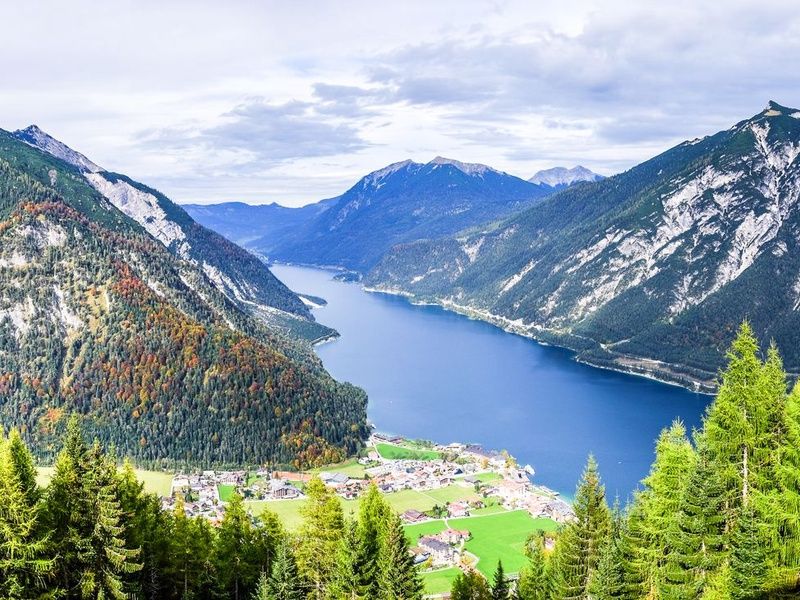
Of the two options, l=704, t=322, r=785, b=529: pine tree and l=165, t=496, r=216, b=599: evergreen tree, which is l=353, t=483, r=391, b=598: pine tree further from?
l=704, t=322, r=785, b=529: pine tree

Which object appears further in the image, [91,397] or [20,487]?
[91,397]

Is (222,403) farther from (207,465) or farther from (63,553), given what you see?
(63,553)

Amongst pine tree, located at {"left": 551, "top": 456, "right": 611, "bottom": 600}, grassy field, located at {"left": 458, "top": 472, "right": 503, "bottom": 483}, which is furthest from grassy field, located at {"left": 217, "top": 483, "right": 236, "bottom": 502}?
pine tree, located at {"left": 551, "top": 456, "right": 611, "bottom": 600}

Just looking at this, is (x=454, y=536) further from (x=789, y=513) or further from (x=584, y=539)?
(x=789, y=513)

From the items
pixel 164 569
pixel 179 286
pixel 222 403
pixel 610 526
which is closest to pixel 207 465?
pixel 222 403

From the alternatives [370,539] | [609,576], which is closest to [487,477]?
[370,539]

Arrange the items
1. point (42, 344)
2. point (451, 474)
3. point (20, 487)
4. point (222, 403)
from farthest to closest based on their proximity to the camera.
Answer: point (42, 344), point (222, 403), point (451, 474), point (20, 487)

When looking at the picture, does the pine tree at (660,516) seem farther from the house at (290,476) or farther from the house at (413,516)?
the house at (290,476)
